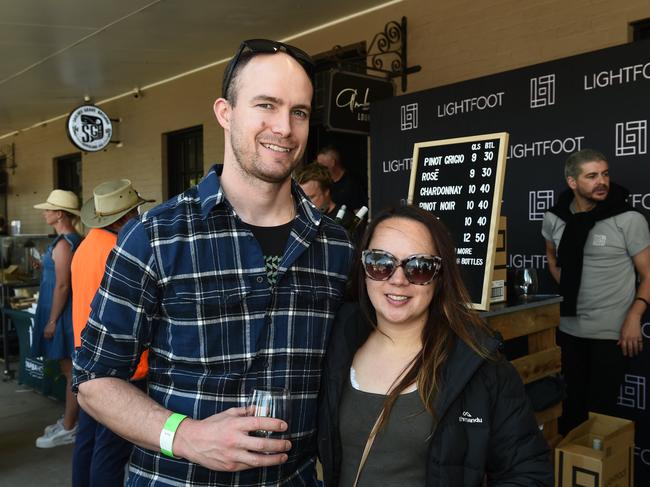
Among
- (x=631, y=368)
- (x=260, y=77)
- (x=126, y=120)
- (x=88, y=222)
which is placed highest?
(x=126, y=120)

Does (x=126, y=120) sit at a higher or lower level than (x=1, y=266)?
higher

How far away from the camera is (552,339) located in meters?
3.04

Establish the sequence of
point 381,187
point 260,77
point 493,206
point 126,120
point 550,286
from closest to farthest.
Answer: point 260,77, point 493,206, point 550,286, point 381,187, point 126,120

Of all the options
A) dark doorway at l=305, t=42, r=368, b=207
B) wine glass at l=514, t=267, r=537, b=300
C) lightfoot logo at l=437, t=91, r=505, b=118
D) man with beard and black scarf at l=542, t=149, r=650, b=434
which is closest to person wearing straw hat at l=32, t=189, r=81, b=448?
lightfoot logo at l=437, t=91, r=505, b=118

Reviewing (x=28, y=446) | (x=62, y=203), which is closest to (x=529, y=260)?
(x=62, y=203)

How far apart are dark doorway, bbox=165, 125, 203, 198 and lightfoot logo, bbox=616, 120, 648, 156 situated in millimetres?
6315

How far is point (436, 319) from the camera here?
1775 mm

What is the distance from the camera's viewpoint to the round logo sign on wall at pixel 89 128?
945cm

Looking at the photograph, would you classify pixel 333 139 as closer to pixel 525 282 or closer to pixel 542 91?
pixel 542 91

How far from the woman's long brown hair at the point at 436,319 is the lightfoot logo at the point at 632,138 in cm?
269

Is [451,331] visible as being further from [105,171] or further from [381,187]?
[105,171]

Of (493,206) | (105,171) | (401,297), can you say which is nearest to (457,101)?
(493,206)

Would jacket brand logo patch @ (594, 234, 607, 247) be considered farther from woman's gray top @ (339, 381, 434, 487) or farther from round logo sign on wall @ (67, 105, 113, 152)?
round logo sign on wall @ (67, 105, 113, 152)

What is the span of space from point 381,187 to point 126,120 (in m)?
6.29
